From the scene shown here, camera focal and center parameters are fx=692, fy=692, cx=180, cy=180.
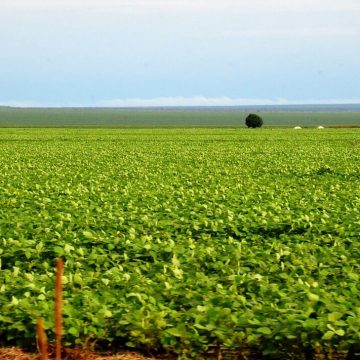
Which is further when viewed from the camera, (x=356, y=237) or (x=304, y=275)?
(x=356, y=237)

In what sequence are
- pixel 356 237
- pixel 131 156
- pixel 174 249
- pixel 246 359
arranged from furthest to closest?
pixel 131 156, pixel 356 237, pixel 174 249, pixel 246 359

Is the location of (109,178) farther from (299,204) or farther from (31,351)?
(31,351)

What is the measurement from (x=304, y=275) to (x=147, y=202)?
713 centimetres

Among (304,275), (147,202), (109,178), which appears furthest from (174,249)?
(109,178)

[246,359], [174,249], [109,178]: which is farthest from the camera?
[109,178]

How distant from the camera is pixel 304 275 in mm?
8344

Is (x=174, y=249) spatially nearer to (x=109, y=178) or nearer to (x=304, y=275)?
(x=304, y=275)

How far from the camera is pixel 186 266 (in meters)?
8.72

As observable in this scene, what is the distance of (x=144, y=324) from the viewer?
251 inches

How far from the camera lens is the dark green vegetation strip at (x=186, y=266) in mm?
6309

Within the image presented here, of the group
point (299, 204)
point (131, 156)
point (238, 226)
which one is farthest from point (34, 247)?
point (131, 156)

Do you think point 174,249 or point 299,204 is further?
point 299,204

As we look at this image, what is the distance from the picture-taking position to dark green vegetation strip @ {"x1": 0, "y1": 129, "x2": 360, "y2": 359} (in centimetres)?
631

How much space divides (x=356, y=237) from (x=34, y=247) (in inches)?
194
